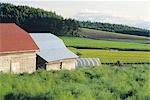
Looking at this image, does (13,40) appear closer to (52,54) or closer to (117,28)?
(52,54)

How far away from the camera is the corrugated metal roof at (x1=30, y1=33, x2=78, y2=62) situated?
81.9 feet

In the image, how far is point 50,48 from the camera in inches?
1030

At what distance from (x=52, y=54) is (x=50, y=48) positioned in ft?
2.74

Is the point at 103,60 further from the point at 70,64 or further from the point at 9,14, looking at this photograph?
the point at 9,14

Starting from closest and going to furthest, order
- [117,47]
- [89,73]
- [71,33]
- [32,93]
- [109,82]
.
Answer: [32,93], [109,82], [89,73], [117,47], [71,33]

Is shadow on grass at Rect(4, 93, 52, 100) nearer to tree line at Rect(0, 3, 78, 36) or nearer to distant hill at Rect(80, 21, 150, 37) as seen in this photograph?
tree line at Rect(0, 3, 78, 36)

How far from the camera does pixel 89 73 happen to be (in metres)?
19.7

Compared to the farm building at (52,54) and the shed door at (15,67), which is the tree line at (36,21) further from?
the shed door at (15,67)

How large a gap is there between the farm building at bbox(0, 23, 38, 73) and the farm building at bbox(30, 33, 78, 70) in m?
1.57

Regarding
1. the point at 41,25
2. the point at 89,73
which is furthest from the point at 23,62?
the point at 41,25

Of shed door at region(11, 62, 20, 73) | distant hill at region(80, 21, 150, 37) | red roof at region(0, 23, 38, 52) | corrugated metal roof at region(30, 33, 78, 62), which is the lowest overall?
distant hill at region(80, 21, 150, 37)

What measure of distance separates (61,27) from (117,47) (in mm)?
17366

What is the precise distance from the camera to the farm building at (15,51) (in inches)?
793

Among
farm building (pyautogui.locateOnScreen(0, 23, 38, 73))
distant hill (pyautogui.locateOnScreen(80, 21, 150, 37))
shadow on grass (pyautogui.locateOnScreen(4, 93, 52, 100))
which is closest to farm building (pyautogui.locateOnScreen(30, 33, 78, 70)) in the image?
farm building (pyautogui.locateOnScreen(0, 23, 38, 73))
